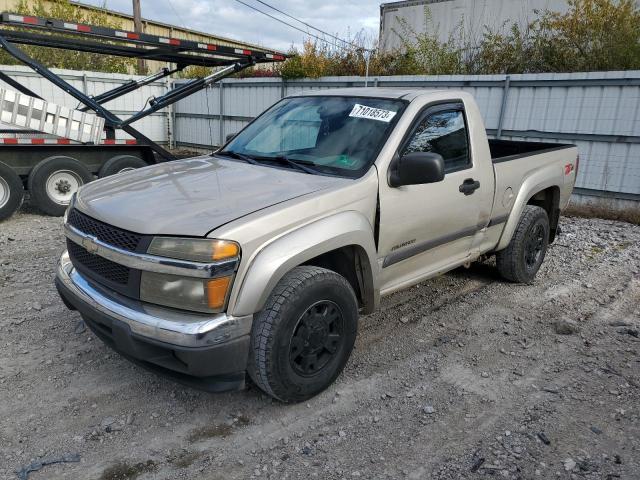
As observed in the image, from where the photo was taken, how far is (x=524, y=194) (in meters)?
4.82

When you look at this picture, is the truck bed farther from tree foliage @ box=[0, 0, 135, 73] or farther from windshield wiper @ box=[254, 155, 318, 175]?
tree foliage @ box=[0, 0, 135, 73]

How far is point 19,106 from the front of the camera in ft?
23.0

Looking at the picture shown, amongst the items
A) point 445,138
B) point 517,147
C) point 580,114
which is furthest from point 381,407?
point 580,114

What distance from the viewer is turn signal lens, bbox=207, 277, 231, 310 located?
2.56m

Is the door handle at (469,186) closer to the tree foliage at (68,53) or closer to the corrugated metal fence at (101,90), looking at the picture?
the corrugated metal fence at (101,90)

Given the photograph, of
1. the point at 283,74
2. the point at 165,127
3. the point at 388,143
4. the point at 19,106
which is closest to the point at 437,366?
the point at 388,143

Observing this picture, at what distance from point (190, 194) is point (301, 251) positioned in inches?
30.3

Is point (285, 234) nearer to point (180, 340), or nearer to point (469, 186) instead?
point (180, 340)

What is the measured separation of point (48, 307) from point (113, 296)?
1916 mm

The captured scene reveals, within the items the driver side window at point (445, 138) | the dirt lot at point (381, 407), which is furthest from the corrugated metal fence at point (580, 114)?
the driver side window at point (445, 138)

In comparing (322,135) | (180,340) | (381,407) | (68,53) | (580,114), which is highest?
(68,53)

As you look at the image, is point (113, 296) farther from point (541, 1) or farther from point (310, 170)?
point (541, 1)

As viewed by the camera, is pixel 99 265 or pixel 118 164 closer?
pixel 99 265

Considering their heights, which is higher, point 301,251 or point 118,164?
point 301,251
